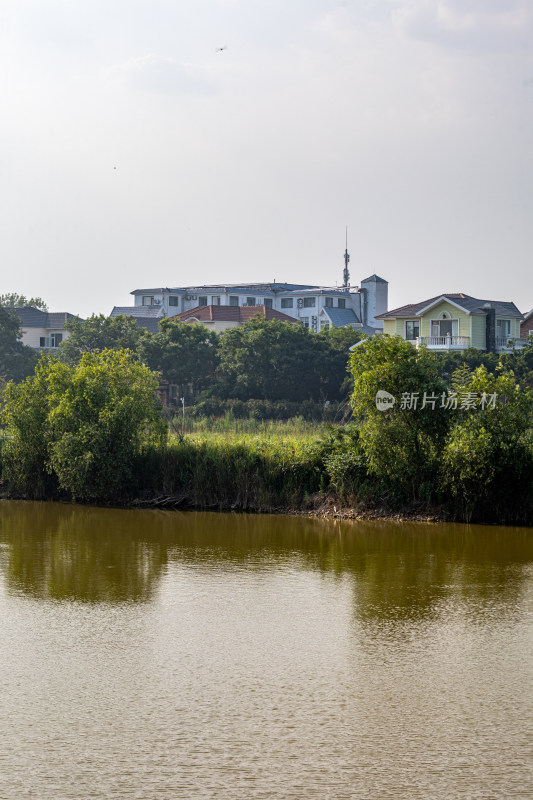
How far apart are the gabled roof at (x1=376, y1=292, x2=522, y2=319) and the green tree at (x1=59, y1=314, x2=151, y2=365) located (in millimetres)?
11910

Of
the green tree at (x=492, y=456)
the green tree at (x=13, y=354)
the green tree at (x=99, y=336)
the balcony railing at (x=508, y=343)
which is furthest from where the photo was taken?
the green tree at (x=13, y=354)

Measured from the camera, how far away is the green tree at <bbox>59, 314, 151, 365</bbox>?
141 ft

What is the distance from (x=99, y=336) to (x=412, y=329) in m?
14.5

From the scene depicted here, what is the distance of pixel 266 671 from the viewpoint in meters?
8.76

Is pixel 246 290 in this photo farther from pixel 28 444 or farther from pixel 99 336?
pixel 28 444

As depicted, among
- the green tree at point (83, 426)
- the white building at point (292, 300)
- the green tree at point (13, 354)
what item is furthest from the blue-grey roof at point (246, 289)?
the green tree at point (83, 426)

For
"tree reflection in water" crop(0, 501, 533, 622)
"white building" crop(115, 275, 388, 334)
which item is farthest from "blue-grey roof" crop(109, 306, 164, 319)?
"tree reflection in water" crop(0, 501, 533, 622)

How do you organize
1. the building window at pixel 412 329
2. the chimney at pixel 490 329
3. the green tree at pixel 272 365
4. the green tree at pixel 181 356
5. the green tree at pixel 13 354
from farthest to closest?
the green tree at pixel 13 354, the building window at pixel 412 329, the green tree at pixel 181 356, the chimney at pixel 490 329, the green tree at pixel 272 365

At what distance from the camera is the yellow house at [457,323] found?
131ft

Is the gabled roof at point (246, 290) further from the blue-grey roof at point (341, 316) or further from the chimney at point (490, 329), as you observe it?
the chimney at point (490, 329)

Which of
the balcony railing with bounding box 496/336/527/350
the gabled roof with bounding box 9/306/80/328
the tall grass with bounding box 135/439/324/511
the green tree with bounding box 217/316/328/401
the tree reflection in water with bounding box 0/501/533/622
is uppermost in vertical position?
the gabled roof with bounding box 9/306/80/328

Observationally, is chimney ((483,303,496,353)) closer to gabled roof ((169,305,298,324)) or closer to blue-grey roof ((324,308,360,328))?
gabled roof ((169,305,298,324))

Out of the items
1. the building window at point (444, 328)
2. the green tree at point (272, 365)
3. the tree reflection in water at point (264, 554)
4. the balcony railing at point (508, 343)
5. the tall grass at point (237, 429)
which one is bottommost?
the tree reflection in water at point (264, 554)

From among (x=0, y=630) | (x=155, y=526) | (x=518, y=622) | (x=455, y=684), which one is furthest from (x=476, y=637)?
(x=155, y=526)
